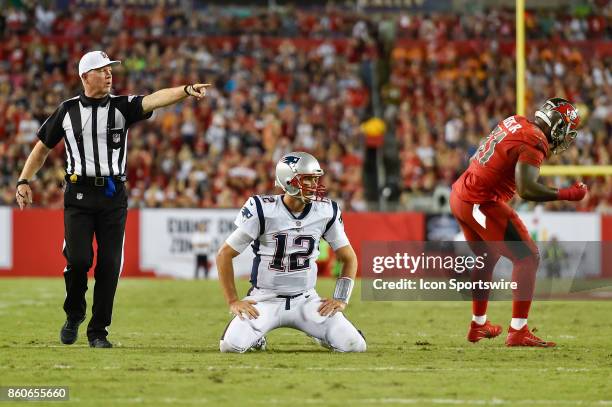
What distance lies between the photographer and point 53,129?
22.6 ft

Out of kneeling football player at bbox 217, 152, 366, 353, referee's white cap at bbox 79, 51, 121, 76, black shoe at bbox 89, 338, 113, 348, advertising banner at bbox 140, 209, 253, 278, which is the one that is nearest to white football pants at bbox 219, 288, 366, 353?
kneeling football player at bbox 217, 152, 366, 353

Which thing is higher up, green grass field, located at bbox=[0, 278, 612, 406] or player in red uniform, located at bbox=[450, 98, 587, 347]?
player in red uniform, located at bbox=[450, 98, 587, 347]

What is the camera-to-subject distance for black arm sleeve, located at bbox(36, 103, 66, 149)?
6879mm

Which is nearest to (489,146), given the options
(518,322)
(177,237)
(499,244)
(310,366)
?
(499,244)

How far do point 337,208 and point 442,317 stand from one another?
10.8 feet

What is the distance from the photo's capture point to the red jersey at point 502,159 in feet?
23.2

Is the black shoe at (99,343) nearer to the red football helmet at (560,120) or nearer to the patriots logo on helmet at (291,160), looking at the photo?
the patriots logo on helmet at (291,160)

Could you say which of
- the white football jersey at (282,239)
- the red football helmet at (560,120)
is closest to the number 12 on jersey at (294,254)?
the white football jersey at (282,239)

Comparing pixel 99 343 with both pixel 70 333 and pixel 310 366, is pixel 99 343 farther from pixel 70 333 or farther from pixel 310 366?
pixel 310 366

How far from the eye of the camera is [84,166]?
679 cm

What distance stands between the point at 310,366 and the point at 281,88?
14.7 metres

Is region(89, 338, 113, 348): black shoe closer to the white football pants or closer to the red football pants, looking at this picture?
the white football pants

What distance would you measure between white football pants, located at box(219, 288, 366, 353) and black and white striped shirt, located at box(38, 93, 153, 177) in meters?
1.13

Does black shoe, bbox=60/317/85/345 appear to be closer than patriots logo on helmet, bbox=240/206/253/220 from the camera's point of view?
No
